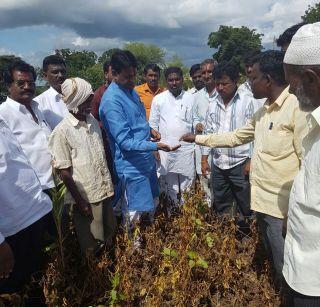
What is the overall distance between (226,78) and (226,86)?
77 millimetres

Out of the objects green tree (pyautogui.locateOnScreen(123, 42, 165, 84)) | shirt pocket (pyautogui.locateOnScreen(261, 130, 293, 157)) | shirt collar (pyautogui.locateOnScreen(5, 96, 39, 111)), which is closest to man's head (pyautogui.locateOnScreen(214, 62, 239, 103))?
shirt pocket (pyautogui.locateOnScreen(261, 130, 293, 157))

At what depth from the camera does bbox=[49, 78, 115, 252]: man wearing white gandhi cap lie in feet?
8.48

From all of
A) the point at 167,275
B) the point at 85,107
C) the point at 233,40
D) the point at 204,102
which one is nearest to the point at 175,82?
the point at 204,102

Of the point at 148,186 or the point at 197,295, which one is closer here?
the point at 197,295

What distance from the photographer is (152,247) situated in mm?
2938

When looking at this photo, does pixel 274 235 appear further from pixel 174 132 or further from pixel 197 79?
pixel 197 79

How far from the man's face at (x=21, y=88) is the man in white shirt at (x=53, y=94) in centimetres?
57

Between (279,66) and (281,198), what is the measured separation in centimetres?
86

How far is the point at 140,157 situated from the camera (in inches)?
123

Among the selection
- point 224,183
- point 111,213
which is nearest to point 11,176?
point 111,213

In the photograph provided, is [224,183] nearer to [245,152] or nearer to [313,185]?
[245,152]

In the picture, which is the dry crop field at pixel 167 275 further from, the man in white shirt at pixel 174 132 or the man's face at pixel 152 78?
the man's face at pixel 152 78

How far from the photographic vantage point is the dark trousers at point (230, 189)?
3641mm

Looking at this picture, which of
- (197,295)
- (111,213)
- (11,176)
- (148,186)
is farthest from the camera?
(148,186)
